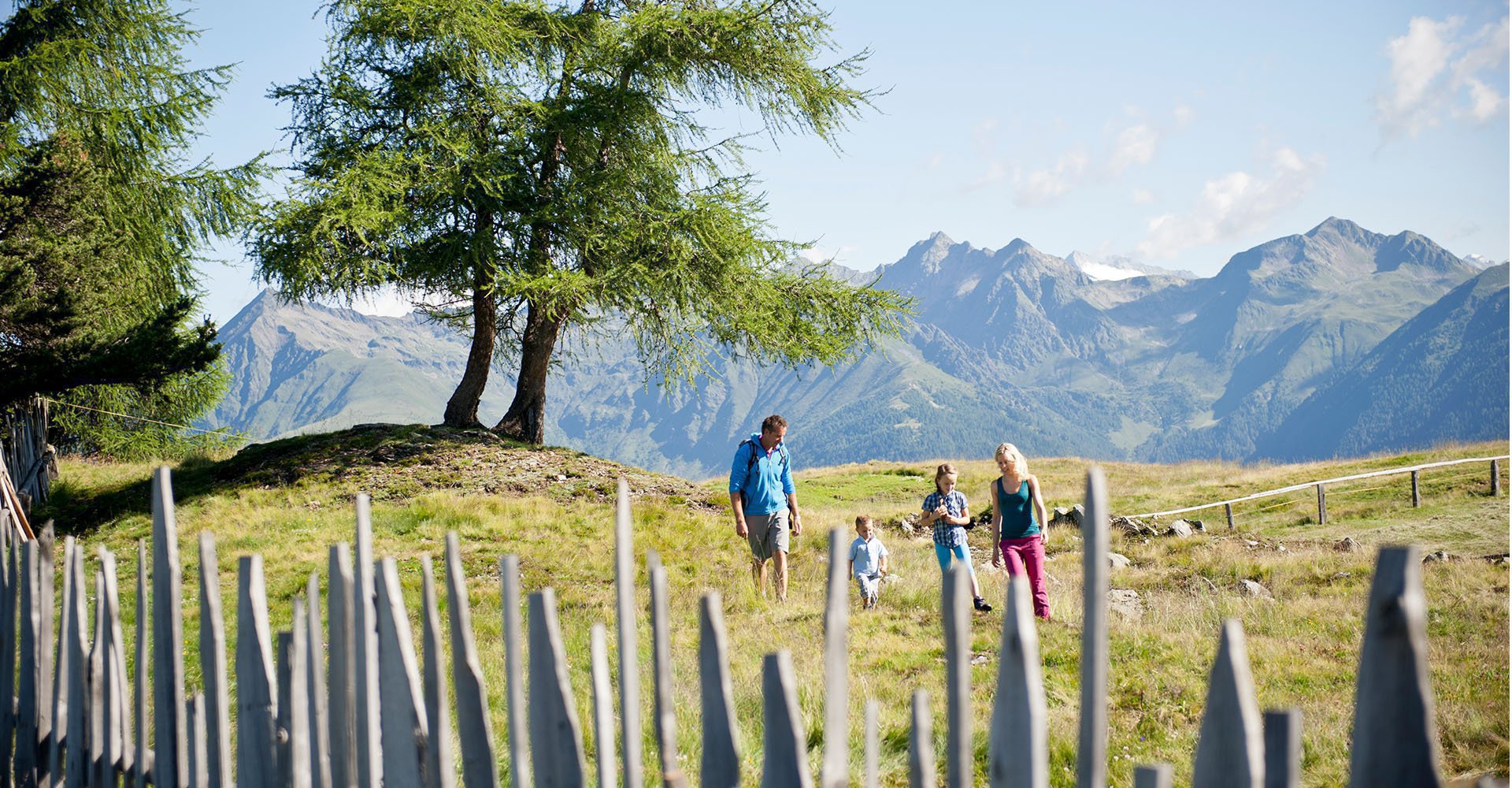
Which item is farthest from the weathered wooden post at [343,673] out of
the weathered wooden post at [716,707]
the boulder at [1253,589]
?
the boulder at [1253,589]

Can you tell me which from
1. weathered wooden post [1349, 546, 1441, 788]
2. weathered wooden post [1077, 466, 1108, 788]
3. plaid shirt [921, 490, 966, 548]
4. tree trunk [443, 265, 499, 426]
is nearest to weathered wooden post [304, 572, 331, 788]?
weathered wooden post [1077, 466, 1108, 788]

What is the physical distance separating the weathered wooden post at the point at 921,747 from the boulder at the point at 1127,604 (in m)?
7.06

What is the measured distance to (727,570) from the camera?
1026cm

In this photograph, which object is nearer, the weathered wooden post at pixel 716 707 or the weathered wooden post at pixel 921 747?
the weathered wooden post at pixel 921 747

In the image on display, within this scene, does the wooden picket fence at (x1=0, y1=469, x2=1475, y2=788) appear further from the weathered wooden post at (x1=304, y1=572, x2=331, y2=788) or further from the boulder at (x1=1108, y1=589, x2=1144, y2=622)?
the boulder at (x1=1108, y1=589, x2=1144, y2=622)

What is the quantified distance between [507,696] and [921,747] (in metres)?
0.89

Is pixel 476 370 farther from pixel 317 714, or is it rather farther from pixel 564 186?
pixel 317 714

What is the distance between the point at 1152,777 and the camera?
119 centimetres

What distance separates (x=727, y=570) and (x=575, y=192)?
807 cm

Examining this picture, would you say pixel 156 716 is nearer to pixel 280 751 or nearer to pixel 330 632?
pixel 280 751

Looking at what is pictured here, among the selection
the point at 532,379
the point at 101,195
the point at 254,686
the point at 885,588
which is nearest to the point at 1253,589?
the point at 885,588

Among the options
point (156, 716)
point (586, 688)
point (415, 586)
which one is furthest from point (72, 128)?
point (156, 716)

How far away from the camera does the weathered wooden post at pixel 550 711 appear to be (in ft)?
5.41

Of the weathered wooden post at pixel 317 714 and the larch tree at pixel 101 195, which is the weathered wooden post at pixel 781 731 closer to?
the weathered wooden post at pixel 317 714
